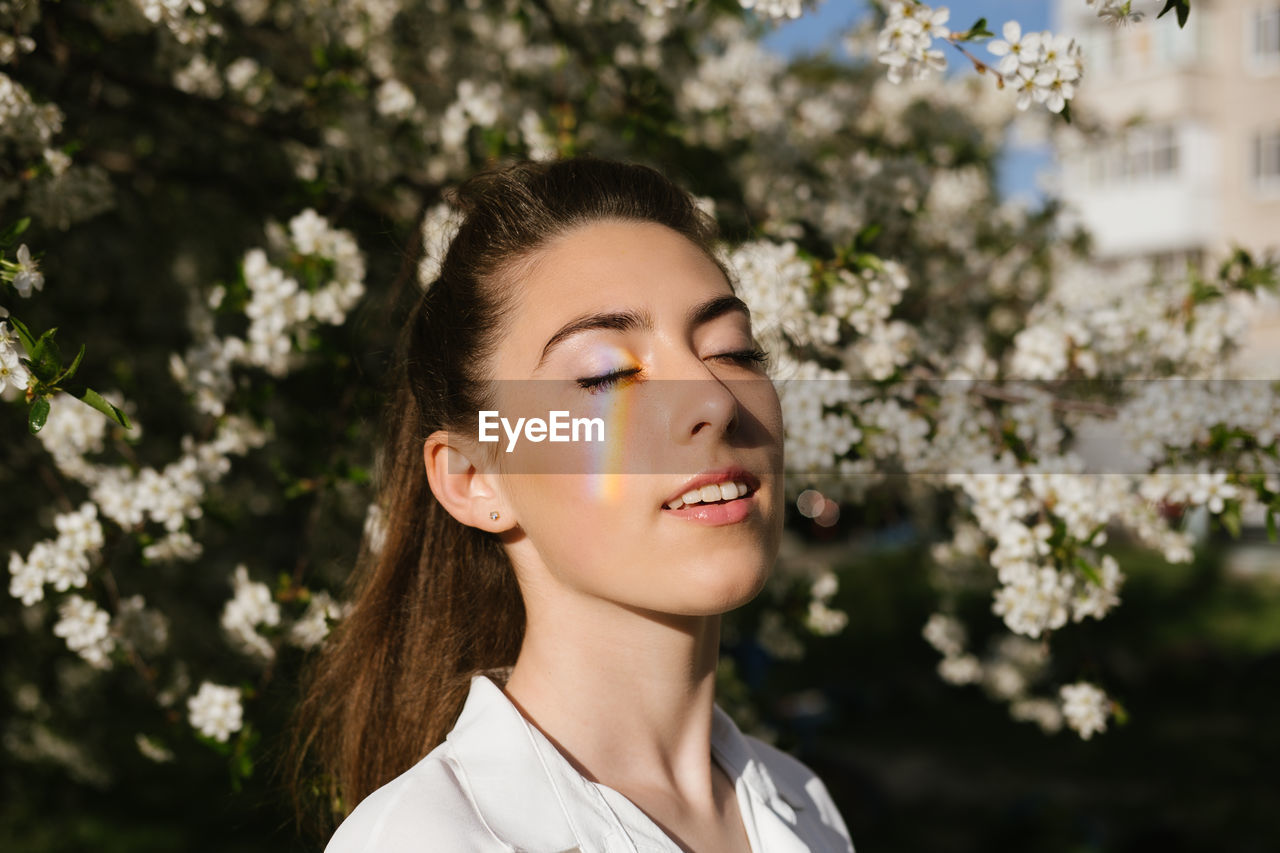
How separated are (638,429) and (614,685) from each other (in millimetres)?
439

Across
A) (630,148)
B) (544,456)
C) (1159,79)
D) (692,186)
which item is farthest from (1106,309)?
(1159,79)

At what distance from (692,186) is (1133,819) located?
554 cm

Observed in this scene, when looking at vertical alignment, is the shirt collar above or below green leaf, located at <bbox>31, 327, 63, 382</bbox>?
below

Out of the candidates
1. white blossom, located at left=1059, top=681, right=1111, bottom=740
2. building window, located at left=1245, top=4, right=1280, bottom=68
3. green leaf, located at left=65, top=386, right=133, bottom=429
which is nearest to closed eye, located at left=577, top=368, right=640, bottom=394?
green leaf, located at left=65, top=386, right=133, bottom=429

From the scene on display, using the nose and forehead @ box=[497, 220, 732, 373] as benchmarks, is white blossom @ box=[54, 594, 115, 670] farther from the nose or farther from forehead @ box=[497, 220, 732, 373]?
the nose

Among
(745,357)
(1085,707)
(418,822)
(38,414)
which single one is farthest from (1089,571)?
(38,414)

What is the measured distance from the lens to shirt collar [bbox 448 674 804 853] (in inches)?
58.3

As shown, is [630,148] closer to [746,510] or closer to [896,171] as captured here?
[896,171]

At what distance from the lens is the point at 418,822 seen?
1383mm

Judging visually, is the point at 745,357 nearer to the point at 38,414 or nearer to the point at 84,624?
the point at 38,414

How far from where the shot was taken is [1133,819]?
661cm

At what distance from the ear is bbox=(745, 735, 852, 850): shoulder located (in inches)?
28.3

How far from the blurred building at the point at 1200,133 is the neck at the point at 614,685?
2065 centimetres

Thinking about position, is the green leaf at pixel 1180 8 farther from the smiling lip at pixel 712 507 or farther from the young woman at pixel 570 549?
the smiling lip at pixel 712 507
